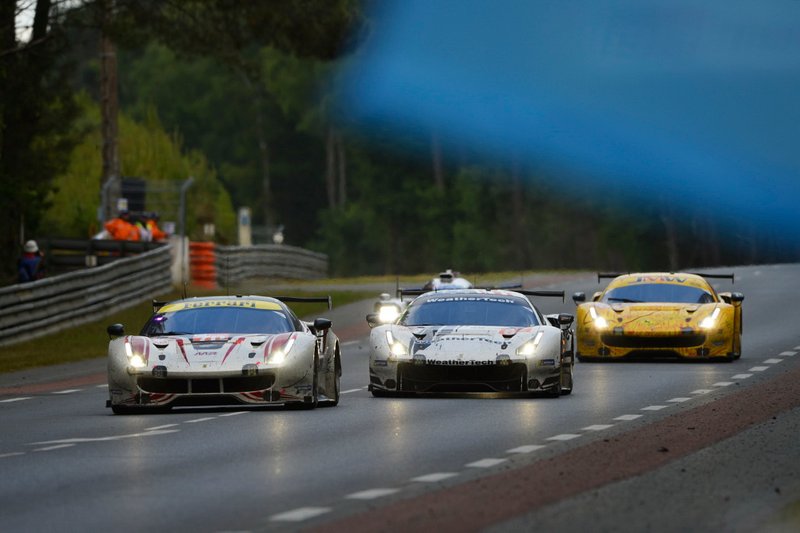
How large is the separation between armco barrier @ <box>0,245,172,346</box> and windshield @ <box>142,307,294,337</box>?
11.6m

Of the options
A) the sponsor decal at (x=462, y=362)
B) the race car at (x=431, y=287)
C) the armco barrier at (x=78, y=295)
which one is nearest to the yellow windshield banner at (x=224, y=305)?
the sponsor decal at (x=462, y=362)

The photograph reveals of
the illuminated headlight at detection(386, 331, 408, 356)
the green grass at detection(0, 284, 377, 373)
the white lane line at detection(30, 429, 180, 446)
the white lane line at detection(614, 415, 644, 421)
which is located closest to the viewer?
the white lane line at detection(30, 429, 180, 446)

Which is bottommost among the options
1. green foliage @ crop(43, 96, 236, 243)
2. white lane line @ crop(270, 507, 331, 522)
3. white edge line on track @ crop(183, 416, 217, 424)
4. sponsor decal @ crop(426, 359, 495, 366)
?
white lane line @ crop(270, 507, 331, 522)

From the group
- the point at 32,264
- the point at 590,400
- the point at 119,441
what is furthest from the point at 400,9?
the point at 119,441

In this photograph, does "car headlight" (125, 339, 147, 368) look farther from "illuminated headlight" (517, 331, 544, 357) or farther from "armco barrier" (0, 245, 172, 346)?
"armco barrier" (0, 245, 172, 346)

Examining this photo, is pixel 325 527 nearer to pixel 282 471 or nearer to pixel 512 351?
pixel 282 471

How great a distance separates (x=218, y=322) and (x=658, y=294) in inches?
426

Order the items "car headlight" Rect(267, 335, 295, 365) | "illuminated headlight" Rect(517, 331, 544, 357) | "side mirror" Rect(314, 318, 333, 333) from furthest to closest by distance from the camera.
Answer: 1. "illuminated headlight" Rect(517, 331, 544, 357)
2. "side mirror" Rect(314, 318, 333, 333)
3. "car headlight" Rect(267, 335, 295, 365)

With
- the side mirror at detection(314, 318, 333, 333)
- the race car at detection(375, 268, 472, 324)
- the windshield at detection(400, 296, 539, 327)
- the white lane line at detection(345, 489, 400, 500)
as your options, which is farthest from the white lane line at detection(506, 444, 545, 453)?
the race car at detection(375, 268, 472, 324)

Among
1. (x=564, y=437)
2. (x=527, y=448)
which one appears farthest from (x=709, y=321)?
(x=527, y=448)

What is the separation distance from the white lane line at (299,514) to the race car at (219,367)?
803cm

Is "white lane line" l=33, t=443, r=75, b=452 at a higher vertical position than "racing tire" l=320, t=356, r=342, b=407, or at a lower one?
lower

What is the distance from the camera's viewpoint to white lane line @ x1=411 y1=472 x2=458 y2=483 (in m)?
12.8

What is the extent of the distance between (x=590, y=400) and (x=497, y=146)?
108 metres
